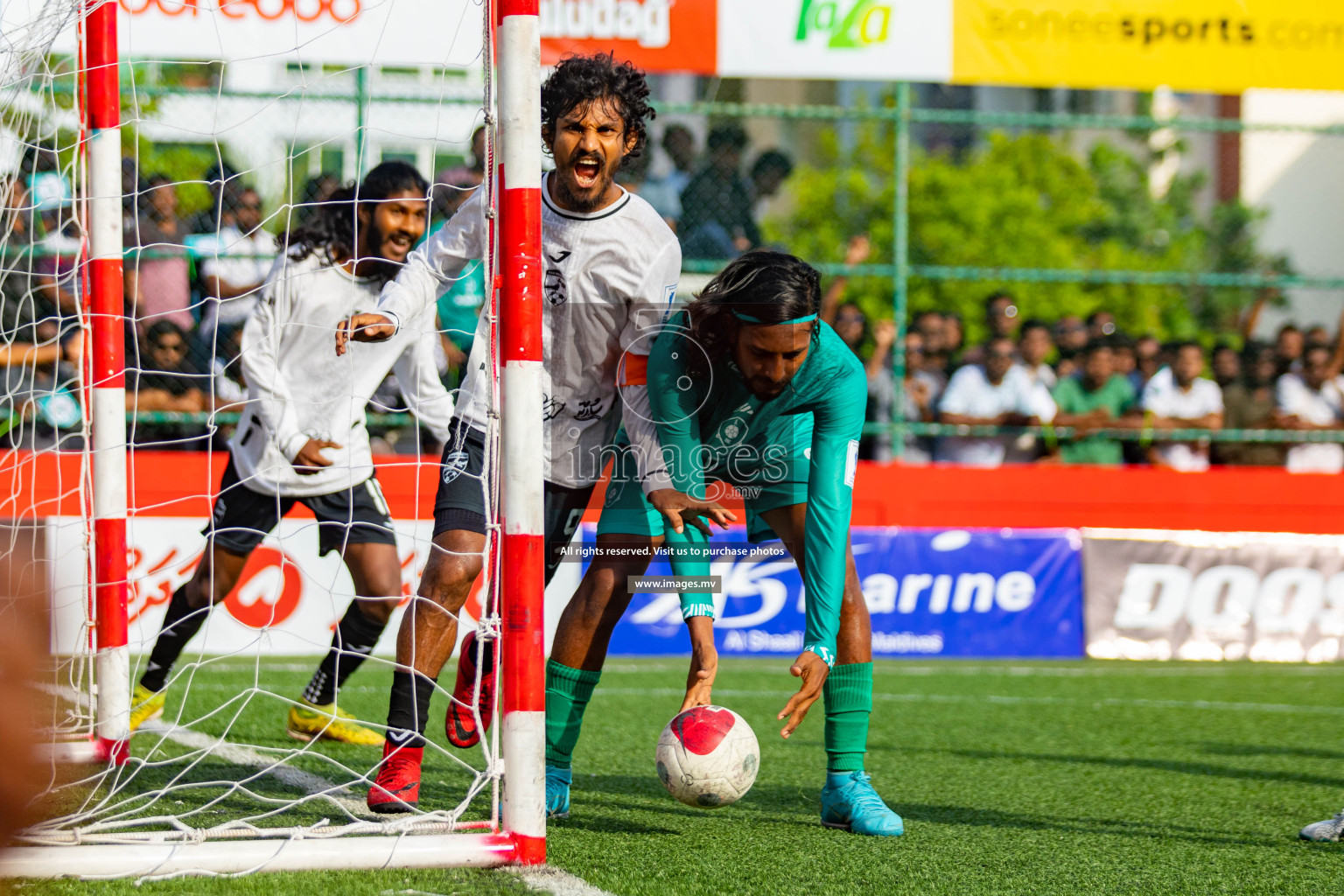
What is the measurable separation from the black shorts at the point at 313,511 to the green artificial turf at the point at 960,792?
773 millimetres

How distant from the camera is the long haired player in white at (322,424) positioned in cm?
544

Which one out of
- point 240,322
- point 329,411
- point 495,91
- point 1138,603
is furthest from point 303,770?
point 1138,603

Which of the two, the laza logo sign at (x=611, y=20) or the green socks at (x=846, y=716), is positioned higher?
the laza logo sign at (x=611, y=20)

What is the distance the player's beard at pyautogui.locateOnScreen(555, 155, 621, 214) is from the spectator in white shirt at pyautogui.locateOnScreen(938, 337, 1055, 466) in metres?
5.96

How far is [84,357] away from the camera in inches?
193

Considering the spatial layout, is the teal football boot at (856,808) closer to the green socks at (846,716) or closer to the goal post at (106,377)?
the green socks at (846,716)

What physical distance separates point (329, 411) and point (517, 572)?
2594 millimetres

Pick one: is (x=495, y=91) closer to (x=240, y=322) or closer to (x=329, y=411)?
(x=329, y=411)

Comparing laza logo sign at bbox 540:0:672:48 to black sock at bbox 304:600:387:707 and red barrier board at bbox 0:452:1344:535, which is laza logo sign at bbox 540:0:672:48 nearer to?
red barrier board at bbox 0:452:1344:535

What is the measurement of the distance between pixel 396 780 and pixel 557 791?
0.45 meters

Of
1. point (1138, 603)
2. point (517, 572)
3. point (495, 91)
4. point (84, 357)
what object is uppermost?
point (495, 91)

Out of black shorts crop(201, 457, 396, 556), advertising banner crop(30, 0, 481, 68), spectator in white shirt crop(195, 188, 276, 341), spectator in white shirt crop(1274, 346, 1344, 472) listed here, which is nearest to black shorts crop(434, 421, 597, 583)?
black shorts crop(201, 457, 396, 556)

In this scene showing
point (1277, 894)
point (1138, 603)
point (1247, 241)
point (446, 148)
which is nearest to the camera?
point (1277, 894)

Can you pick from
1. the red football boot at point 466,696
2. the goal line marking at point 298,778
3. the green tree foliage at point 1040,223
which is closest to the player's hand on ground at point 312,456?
the goal line marking at point 298,778
